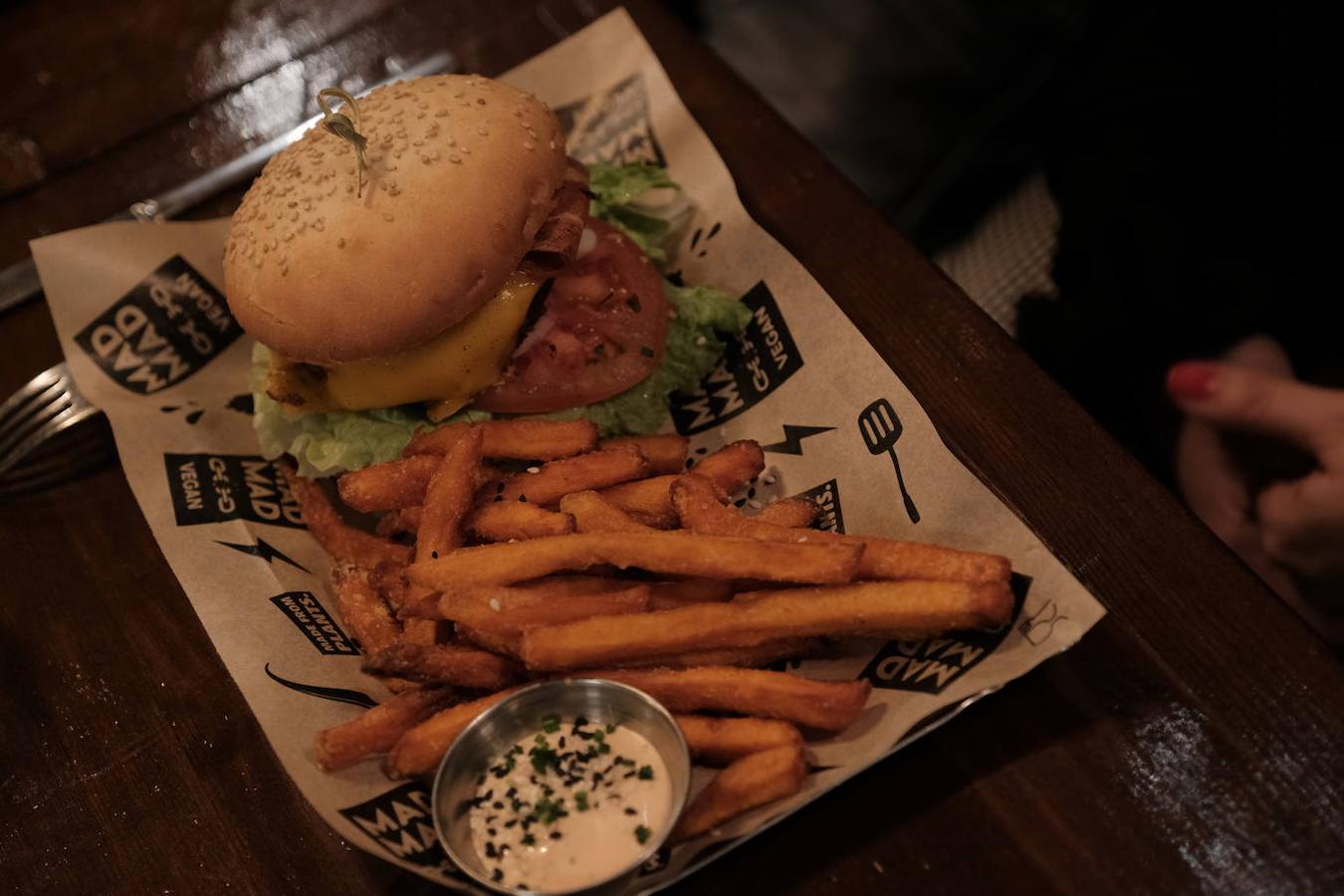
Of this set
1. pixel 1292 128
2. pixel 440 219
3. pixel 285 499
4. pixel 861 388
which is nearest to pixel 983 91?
pixel 1292 128

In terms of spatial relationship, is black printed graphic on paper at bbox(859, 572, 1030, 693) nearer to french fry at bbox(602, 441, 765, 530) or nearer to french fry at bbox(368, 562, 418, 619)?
french fry at bbox(602, 441, 765, 530)

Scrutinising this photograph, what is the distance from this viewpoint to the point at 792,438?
2377mm

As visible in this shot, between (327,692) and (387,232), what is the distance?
98 cm

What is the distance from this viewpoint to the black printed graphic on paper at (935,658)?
1788 millimetres

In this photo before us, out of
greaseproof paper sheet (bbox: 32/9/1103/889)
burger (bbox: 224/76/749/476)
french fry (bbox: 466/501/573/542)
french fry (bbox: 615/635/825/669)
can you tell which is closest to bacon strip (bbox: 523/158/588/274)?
burger (bbox: 224/76/749/476)

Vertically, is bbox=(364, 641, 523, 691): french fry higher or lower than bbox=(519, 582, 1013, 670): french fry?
lower

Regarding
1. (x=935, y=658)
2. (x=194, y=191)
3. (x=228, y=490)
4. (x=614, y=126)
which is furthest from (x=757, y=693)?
(x=194, y=191)

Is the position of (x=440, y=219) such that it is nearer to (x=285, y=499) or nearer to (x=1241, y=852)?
(x=285, y=499)

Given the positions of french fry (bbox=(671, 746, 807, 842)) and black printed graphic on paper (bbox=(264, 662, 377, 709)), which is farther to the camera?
black printed graphic on paper (bbox=(264, 662, 377, 709))

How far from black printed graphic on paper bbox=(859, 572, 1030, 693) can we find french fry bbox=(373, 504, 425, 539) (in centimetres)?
96

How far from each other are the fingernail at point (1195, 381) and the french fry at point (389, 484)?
162cm

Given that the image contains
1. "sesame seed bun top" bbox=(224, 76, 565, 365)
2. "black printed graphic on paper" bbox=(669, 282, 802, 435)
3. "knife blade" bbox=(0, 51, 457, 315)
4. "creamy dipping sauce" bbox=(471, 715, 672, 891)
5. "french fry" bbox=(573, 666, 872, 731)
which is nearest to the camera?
"creamy dipping sauce" bbox=(471, 715, 672, 891)

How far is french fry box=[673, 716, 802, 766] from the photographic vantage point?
1656 mm

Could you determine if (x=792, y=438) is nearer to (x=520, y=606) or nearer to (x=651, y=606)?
(x=651, y=606)
